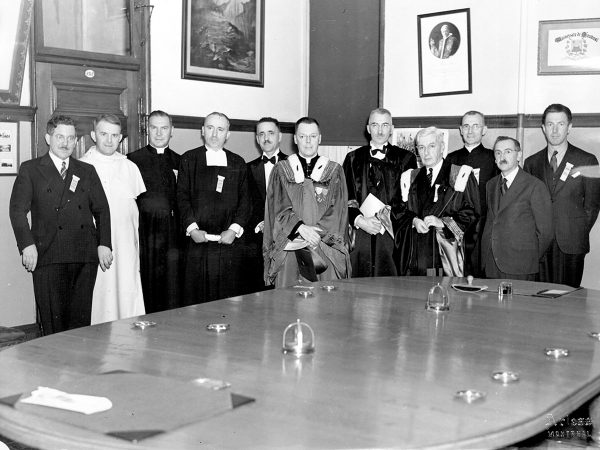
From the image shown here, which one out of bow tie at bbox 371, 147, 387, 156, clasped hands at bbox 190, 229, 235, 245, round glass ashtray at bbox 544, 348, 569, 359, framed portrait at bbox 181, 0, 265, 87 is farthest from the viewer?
framed portrait at bbox 181, 0, 265, 87

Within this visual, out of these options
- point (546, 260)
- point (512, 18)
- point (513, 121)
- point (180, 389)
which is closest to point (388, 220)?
point (546, 260)

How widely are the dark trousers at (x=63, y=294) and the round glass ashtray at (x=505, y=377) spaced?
10.5 feet

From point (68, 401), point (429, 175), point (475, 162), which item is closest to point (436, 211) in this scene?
point (429, 175)

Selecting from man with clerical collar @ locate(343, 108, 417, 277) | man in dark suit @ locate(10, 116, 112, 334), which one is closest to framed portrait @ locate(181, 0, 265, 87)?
man with clerical collar @ locate(343, 108, 417, 277)

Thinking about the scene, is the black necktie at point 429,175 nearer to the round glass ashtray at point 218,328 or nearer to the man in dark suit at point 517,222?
the man in dark suit at point 517,222

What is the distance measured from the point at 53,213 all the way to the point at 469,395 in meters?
3.38

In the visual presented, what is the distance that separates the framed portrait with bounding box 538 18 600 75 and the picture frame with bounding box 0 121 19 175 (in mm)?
3969

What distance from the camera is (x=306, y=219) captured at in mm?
5383

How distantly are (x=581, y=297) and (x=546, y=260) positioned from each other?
242cm

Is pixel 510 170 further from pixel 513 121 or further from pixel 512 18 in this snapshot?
pixel 512 18

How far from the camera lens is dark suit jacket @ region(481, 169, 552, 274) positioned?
204 inches

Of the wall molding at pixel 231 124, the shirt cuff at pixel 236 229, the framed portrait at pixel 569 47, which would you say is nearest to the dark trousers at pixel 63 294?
the shirt cuff at pixel 236 229

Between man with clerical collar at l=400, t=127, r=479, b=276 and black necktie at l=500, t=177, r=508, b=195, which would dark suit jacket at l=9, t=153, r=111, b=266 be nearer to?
man with clerical collar at l=400, t=127, r=479, b=276

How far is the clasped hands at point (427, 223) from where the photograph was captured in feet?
17.3
